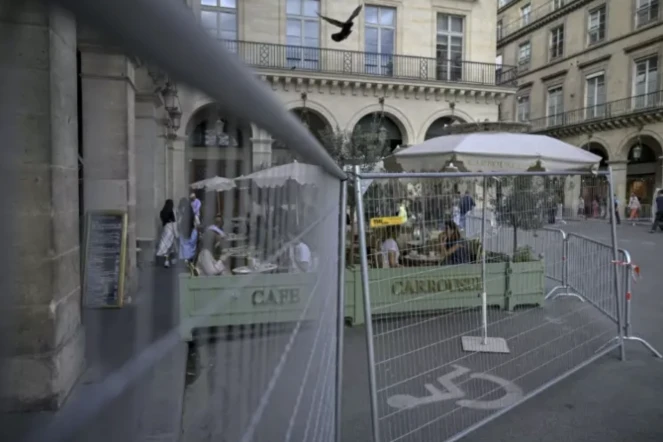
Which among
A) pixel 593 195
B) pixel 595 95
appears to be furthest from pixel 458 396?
pixel 595 95

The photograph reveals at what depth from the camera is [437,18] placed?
837 inches

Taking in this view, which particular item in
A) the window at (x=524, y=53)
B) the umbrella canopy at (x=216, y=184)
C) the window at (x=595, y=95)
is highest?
the window at (x=524, y=53)

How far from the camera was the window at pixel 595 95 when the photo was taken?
31062mm

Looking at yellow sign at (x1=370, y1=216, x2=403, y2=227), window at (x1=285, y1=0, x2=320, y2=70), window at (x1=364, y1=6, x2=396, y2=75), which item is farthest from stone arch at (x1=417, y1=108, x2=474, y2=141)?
yellow sign at (x1=370, y1=216, x2=403, y2=227)

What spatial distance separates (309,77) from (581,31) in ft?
75.8

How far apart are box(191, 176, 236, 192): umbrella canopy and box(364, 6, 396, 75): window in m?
20.3

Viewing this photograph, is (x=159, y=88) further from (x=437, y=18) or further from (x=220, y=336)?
(x=437, y=18)

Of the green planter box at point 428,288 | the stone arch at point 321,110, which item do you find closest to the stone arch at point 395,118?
the stone arch at point 321,110

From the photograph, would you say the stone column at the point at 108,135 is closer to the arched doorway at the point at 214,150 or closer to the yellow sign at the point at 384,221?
the arched doorway at the point at 214,150

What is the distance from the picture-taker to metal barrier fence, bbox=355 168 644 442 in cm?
313

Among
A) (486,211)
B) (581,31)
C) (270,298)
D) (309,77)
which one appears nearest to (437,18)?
(309,77)

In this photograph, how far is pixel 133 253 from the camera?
539mm

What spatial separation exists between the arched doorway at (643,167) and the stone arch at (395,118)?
54.5 feet

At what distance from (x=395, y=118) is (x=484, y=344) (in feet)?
57.0
